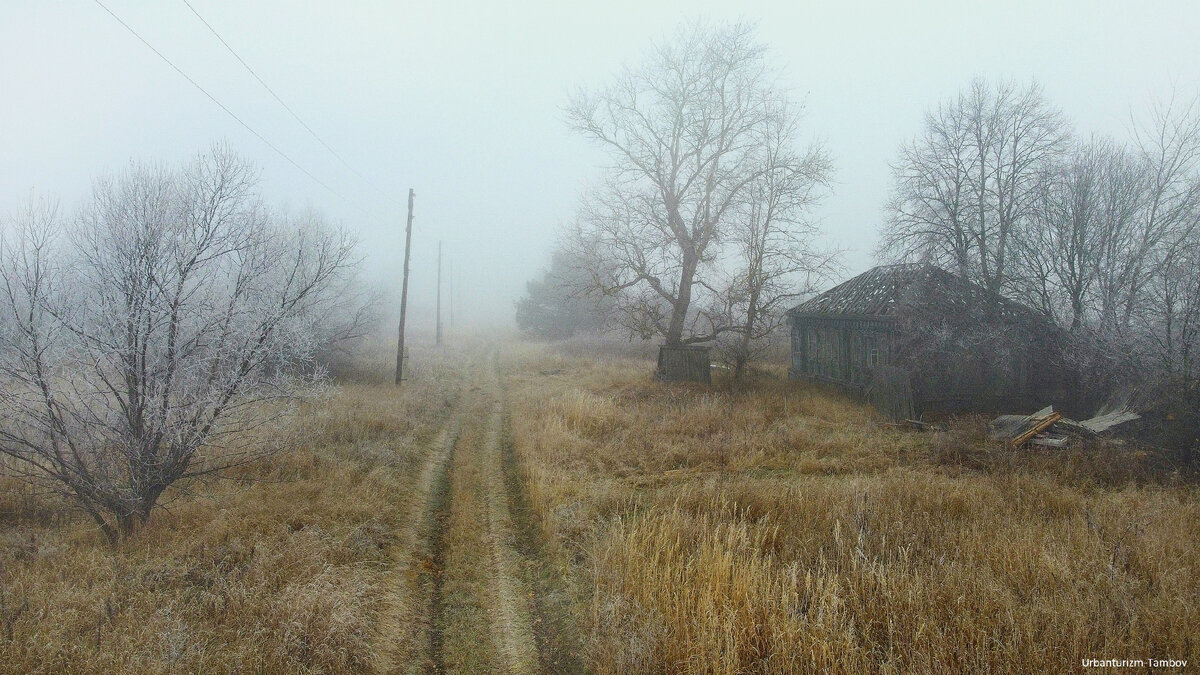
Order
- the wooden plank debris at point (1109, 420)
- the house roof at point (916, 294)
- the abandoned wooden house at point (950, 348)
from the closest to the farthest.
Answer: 1. the wooden plank debris at point (1109, 420)
2. the abandoned wooden house at point (950, 348)
3. the house roof at point (916, 294)

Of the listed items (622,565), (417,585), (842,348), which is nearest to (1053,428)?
(842,348)

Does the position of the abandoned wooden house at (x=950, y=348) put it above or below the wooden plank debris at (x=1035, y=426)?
above

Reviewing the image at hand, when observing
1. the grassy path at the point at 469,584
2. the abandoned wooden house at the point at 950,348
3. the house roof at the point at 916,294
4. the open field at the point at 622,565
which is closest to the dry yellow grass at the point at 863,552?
the open field at the point at 622,565

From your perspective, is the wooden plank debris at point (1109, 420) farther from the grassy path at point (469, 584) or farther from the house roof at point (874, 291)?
the grassy path at point (469, 584)

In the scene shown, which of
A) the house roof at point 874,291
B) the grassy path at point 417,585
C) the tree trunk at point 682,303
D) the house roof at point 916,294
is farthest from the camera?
the tree trunk at point 682,303

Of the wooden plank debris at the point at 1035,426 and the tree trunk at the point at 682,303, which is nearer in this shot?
the wooden plank debris at the point at 1035,426

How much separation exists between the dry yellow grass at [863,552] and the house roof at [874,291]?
520 centimetres

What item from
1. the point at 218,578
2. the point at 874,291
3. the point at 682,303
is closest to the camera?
the point at 218,578

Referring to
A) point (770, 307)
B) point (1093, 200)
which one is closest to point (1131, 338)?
point (1093, 200)

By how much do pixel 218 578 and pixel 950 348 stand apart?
1539 centimetres

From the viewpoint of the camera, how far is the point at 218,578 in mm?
5098

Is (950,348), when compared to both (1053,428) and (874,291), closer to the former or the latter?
(874,291)

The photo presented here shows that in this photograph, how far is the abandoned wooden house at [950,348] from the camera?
13617 mm

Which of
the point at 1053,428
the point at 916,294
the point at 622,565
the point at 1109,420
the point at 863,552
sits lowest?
the point at 622,565
